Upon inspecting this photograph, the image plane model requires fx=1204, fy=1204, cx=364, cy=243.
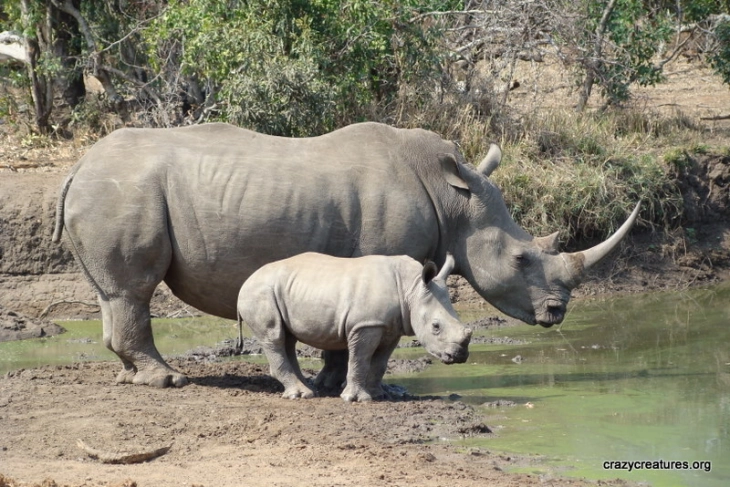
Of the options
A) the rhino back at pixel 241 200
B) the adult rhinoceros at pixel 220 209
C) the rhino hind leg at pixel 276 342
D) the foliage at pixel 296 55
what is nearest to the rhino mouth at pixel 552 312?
the adult rhinoceros at pixel 220 209

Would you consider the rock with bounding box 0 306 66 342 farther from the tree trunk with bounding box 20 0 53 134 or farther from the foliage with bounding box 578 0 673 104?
the foliage with bounding box 578 0 673 104

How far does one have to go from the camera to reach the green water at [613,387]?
23.9ft

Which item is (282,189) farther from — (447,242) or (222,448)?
(222,448)

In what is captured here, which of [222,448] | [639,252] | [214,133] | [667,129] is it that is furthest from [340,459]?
[667,129]

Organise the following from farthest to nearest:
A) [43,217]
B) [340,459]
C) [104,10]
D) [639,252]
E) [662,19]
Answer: [662,19] < [104,10] < [639,252] < [43,217] < [340,459]

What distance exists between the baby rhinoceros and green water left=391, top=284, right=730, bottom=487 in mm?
788

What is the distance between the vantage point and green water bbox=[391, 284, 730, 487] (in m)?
7.27

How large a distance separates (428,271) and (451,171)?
152 centimetres

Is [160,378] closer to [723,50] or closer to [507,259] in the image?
[507,259]

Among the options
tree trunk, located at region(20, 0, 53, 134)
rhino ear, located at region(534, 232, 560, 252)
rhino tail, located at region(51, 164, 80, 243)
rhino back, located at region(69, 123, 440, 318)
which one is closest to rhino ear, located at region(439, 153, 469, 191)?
rhino back, located at region(69, 123, 440, 318)

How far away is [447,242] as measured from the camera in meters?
9.55

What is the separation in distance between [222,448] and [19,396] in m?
2.16

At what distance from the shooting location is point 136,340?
9.00 metres

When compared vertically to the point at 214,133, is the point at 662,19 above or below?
below
